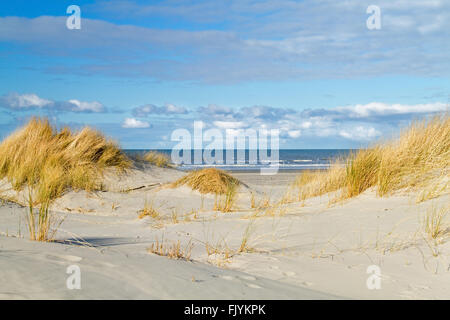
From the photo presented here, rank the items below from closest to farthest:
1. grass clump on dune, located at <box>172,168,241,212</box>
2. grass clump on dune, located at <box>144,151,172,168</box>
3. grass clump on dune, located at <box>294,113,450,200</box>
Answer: grass clump on dune, located at <box>294,113,450,200</box> < grass clump on dune, located at <box>172,168,241,212</box> < grass clump on dune, located at <box>144,151,172,168</box>

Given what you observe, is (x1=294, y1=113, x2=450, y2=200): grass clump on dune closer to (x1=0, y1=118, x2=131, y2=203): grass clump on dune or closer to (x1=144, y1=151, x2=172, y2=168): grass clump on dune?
(x1=0, y1=118, x2=131, y2=203): grass clump on dune

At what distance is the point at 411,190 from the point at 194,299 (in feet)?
13.3

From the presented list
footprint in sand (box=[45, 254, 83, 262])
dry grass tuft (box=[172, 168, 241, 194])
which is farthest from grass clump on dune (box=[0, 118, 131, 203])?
footprint in sand (box=[45, 254, 83, 262])

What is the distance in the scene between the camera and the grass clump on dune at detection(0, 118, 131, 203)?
843 cm

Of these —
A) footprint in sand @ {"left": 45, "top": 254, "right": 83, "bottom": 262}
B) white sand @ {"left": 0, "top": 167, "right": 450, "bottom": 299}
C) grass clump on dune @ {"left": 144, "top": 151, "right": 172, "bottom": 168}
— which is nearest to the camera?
white sand @ {"left": 0, "top": 167, "right": 450, "bottom": 299}

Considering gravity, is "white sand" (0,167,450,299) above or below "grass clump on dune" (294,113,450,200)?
below

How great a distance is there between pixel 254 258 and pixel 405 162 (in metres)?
3.50

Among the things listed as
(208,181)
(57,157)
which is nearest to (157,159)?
(57,157)

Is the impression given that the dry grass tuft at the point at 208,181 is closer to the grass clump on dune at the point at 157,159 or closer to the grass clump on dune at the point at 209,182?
the grass clump on dune at the point at 209,182

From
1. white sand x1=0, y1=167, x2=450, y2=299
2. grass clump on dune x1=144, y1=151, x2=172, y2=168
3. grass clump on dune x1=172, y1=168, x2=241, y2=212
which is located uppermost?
grass clump on dune x1=144, y1=151, x2=172, y2=168

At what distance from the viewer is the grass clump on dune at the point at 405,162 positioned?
5586mm

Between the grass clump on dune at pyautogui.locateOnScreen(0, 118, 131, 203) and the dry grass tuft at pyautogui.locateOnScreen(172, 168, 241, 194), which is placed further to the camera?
the dry grass tuft at pyautogui.locateOnScreen(172, 168, 241, 194)

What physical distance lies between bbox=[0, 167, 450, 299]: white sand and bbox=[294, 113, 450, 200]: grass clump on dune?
39 centimetres

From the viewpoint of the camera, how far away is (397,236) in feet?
12.9
